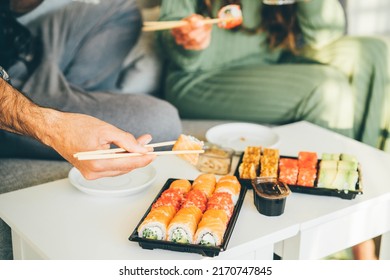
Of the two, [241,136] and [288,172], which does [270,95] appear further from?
[288,172]

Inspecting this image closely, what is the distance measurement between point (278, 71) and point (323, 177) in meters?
0.84

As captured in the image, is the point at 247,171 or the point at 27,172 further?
the point at 27,172

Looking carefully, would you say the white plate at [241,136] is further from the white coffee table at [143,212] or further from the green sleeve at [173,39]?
the green sleeve at [173,39]

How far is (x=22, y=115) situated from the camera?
3.91 feet

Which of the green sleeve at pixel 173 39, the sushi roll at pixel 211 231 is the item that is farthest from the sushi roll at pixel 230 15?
the sushi roll at pixel 211 231

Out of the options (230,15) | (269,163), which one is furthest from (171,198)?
(230,15)

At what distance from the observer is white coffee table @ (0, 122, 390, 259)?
1.04m

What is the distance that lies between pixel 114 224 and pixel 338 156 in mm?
584

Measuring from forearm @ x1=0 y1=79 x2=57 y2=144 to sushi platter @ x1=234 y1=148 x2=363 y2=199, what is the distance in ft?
1.52

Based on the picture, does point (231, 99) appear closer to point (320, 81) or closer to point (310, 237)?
point (320, 81)

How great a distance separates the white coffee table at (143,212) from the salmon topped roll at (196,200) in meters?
0.08

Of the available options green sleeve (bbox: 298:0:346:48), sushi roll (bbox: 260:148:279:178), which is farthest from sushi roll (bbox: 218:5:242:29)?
sushi roll (bbox: 260:148:279:178)
